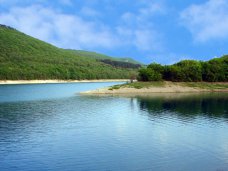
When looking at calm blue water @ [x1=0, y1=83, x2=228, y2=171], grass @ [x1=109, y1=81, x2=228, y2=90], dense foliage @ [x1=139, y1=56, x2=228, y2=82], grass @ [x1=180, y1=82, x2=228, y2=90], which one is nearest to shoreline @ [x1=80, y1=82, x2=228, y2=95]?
grass @ [x1=109, y1=81, x2=228, y2=90]

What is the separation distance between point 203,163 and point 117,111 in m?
41.9

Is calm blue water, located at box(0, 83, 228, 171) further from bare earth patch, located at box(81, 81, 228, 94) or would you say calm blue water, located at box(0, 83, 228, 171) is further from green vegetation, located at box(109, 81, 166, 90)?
green vegetation, located at box(109, 81, 166, 90)

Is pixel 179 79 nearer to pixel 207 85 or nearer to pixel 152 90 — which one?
pixel 207 85

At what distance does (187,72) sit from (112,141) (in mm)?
101329

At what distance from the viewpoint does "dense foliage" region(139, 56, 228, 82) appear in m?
136

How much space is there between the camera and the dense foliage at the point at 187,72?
447 ft

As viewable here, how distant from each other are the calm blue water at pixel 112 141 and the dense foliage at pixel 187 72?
67.7m

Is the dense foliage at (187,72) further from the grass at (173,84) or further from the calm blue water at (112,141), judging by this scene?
the calm blue water at (112,141)

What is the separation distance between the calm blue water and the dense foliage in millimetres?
67737

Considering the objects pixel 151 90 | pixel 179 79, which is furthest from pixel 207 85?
pixel 151 90

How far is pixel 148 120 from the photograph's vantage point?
2409 inches

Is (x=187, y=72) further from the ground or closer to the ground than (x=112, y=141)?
further from the ground

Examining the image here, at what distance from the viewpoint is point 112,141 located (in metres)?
43.0

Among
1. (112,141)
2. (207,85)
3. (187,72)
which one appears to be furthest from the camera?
(207,85)
